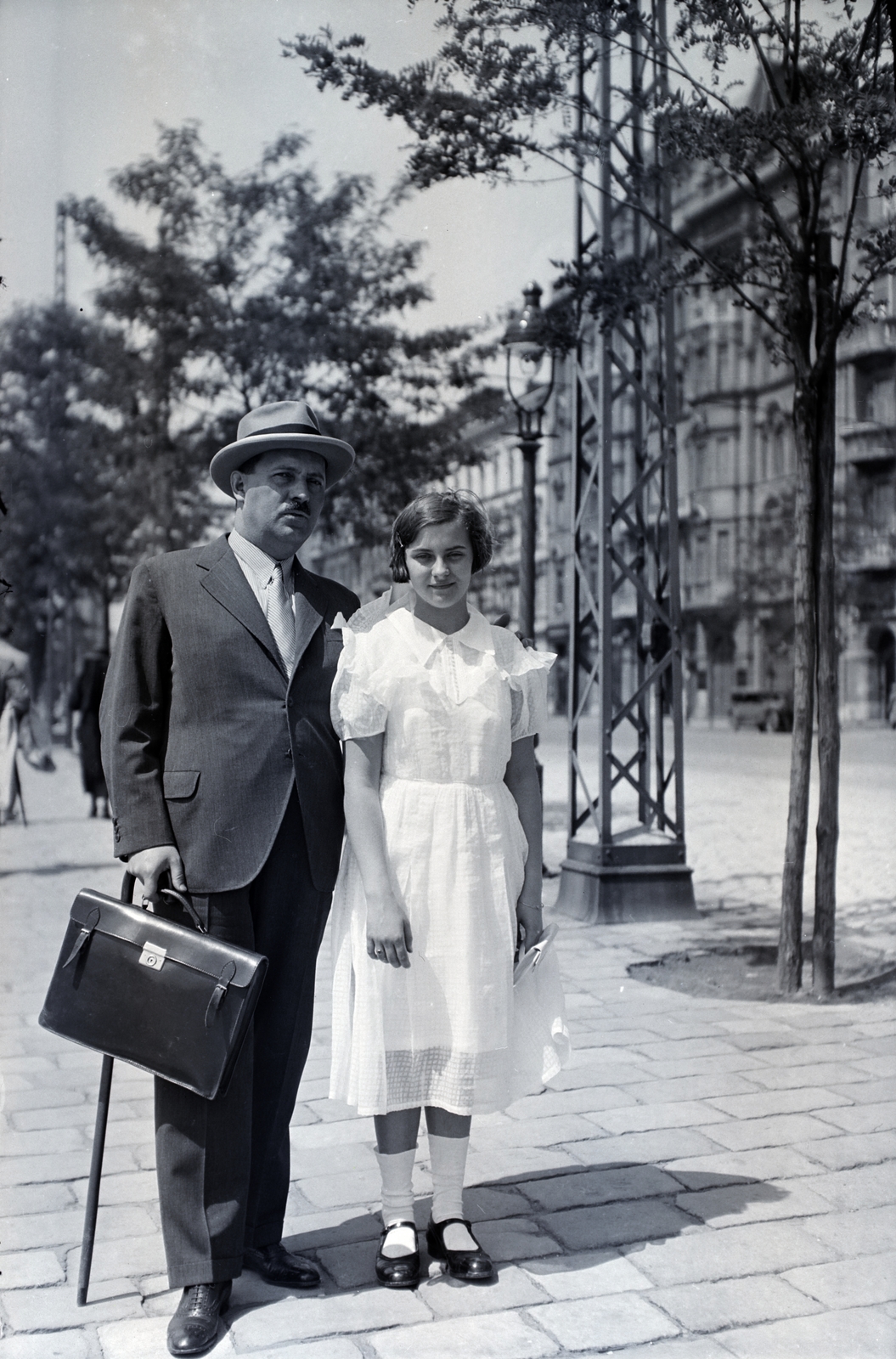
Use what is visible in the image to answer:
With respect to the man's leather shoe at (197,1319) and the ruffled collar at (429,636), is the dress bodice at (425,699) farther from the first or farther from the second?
the man's leather shoe at (197,1319)

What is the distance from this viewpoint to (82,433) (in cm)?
1700

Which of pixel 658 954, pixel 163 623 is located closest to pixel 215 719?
pixel 163 623

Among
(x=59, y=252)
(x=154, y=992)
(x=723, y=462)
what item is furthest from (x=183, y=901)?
(x=723, y=462)

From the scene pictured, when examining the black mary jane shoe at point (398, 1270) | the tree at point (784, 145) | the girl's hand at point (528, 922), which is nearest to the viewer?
the black mary jane shoe at point (398, 1270)

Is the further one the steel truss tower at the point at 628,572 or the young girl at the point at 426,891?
the steel truss tower at the point at 628,572

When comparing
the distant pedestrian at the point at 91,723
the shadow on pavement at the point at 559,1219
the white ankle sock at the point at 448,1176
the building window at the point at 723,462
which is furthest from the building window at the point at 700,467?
the white ankle sock at the point at 448,1176

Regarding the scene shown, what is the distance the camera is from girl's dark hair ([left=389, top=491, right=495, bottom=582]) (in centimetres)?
345

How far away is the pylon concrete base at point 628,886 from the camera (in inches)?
339

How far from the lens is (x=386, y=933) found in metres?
3.30

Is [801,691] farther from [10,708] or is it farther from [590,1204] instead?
[10,708]

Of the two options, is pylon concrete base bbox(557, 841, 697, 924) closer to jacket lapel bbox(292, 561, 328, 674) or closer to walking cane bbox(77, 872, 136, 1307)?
jacket lapel bbox(292, 561, 328, 674)

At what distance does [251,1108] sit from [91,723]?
12.5m

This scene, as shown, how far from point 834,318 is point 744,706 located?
110 ft

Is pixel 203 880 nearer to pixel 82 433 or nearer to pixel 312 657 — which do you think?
pixel 312 657
